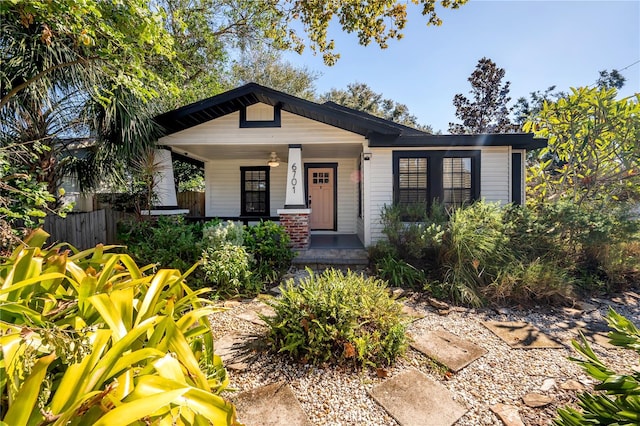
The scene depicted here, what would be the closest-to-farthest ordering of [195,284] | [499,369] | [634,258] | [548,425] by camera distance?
1. [548,425]
2. [499,369]
3. [195,284]
4. [634,258]

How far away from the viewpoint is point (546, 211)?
201 inches

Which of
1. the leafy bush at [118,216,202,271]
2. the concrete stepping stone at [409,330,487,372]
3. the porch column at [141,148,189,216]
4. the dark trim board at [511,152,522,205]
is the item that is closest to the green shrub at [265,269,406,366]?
the concrete stepping stone at [409,330,487,372]

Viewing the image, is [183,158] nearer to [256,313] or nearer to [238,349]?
[256,313]

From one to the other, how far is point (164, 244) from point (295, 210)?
275 cm

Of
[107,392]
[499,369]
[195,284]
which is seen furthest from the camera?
[195,284]

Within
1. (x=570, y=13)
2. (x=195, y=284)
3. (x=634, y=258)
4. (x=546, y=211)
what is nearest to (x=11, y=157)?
(x=195, y=284)

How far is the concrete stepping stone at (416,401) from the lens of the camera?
6.31ft

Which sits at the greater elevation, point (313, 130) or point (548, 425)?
point (313, 130)

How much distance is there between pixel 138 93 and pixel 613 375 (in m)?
6.05

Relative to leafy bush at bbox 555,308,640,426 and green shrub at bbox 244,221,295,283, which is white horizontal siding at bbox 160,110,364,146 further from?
leafy bush at bbox 555,308,640,426

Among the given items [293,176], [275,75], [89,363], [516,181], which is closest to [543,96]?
[516,181]

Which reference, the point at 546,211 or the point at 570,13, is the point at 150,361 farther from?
the point at 570,13

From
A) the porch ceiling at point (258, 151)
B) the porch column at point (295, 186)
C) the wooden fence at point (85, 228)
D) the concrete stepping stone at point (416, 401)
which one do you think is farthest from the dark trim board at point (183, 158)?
the concrete stepping stone at point (416, 401)

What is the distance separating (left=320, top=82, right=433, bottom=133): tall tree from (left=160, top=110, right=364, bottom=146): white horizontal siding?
17883mm
